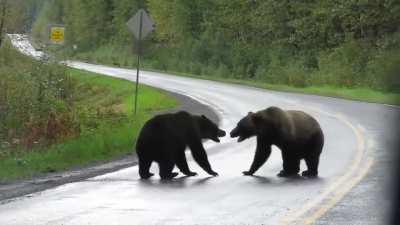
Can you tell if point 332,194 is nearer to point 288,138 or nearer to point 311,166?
point 288,138

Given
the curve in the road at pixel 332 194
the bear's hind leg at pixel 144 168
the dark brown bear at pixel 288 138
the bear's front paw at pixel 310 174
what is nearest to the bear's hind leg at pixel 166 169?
the bear's hind leg at pixel 144 168

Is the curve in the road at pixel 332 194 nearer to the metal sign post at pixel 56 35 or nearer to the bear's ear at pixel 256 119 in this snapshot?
the bear's ear at pixel 256 119

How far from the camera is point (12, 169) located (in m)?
15.1

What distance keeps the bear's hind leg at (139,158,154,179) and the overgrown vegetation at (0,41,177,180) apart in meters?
2.28

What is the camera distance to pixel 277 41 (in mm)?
58250

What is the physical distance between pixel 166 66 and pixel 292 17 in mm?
19802

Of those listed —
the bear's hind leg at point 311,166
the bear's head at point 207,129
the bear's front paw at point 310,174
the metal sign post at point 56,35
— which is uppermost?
the metal sign post at point 56,35

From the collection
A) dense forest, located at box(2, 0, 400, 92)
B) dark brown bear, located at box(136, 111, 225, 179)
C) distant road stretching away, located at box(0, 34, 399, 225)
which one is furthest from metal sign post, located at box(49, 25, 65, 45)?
dark brown bear, located at box(136, 111, 225, 179)

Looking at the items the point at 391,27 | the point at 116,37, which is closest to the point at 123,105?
the point at 391,27

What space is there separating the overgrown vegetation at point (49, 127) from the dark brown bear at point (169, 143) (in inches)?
101

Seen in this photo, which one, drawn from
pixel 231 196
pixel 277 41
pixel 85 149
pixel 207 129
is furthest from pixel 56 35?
pixel 231 196

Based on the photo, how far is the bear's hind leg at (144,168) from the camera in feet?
43.6

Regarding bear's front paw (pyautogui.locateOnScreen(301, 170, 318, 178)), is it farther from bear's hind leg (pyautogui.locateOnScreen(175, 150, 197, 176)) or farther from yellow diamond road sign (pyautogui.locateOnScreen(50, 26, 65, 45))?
yellow diamond road sign (pyautogui.locateOnScreen(50, 26, 65, 45))

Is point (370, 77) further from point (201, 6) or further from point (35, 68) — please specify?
point (201, 6)
